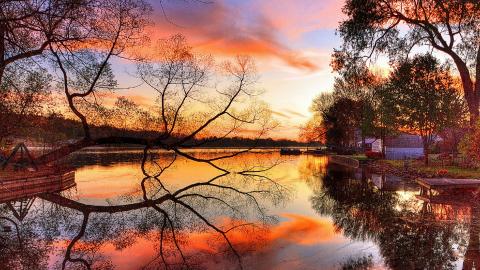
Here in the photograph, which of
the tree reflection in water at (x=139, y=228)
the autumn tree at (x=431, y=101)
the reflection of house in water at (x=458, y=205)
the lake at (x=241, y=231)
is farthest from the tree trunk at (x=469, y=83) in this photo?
the tree reflection in water at (x=139, y=228)

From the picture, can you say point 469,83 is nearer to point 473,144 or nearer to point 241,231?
point 473,144

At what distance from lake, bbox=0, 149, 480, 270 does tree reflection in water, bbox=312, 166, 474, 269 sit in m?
0.03

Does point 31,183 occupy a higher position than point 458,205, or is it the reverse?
point 31,183

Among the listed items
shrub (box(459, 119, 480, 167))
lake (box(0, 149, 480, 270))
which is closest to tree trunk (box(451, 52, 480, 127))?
shrub (box(459, 119, 480, 167))

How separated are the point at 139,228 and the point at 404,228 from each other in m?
9.36

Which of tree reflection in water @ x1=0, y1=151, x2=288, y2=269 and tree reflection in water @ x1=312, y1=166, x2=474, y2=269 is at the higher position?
tree reflection in water @ x1=312, y1=166, x2=474, y2=269

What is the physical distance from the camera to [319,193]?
2481 cm

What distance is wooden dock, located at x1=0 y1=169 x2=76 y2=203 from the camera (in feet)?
72.6

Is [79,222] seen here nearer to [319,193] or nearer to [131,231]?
[131,231]

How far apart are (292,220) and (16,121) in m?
24.1

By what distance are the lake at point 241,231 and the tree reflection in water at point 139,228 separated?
3 centimetres

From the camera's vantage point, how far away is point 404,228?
1366cm

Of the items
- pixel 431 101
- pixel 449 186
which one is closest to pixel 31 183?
pixel 449 186

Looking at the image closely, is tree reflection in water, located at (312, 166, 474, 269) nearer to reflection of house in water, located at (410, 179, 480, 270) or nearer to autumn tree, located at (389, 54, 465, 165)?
reflection of house in water, located at (410, 179, 480, 270)
